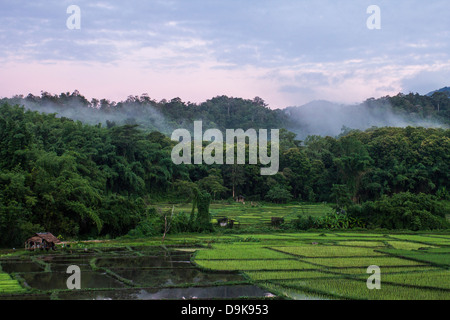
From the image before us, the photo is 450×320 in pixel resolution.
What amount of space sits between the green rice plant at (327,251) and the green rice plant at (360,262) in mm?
761

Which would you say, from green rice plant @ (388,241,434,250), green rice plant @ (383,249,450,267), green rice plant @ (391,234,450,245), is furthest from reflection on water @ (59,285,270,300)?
green rice plant @ (391,234,450,245)

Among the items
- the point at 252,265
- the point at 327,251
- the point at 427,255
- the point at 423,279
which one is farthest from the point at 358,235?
the point at 423,279

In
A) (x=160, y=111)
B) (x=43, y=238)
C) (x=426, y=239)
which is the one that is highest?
(x=160, y=111)

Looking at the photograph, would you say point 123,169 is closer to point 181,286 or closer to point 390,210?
point 390,210

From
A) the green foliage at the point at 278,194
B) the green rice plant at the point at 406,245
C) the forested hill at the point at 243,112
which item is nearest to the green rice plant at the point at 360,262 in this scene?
the green rice plant at the point at 406,245

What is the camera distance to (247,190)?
4106 cm

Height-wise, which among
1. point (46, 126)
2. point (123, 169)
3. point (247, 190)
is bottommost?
point (247, 190)

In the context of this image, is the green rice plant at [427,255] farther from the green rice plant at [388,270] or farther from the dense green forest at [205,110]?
the dense green forest at [205,110]

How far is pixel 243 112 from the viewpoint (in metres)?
75.2

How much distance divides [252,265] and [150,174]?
74.7 feet

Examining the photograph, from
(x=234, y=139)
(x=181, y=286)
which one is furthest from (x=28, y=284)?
(x=234, y=139)

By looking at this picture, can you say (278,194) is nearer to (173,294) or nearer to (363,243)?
(363,243)

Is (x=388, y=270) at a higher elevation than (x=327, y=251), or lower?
higher
